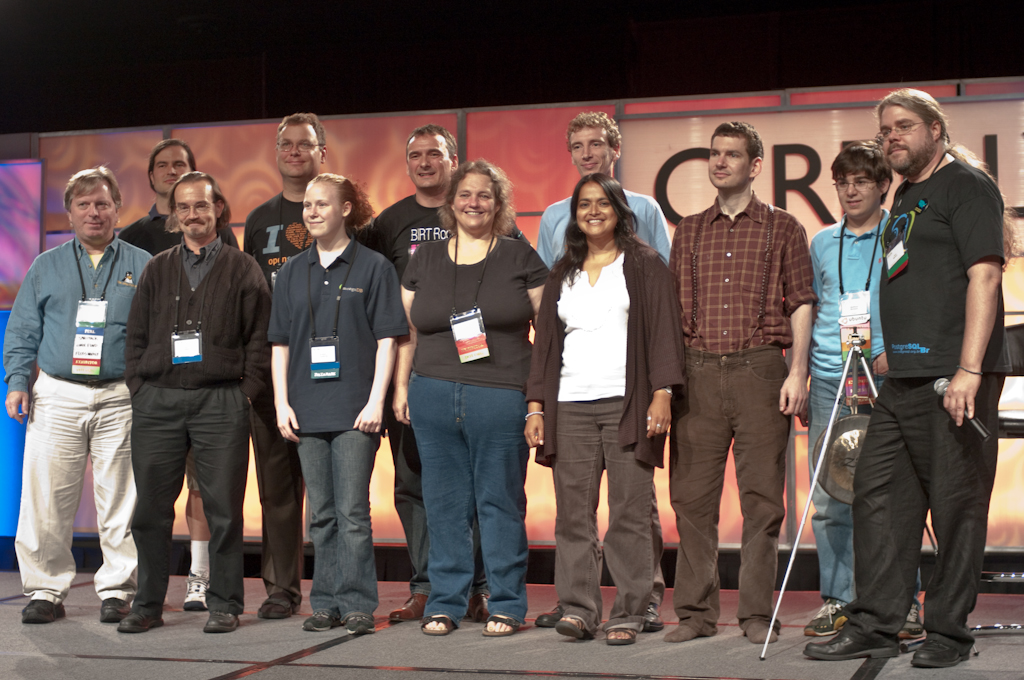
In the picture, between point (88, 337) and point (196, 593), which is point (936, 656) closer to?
point (196, 593)

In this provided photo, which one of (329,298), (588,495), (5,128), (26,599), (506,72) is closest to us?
Result: (588,495)

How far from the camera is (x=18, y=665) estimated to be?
10.3 ft

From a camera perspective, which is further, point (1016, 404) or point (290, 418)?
point (1016, 404)

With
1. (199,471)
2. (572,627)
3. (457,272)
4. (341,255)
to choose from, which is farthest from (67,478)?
(572,627)

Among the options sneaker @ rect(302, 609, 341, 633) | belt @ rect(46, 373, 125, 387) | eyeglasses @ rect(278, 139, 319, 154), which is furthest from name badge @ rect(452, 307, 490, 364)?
belt @ rect(46, 373, 125, 387)

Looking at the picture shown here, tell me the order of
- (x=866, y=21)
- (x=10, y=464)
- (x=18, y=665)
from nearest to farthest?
(x=18, y=665) < (x=10, y=464) < (x=866, y=21)

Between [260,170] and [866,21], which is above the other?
[866,21]

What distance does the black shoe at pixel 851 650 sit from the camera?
3.01 m

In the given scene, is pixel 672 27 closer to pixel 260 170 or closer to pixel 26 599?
pixel 260 170

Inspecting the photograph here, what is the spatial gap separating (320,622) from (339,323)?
1.07m

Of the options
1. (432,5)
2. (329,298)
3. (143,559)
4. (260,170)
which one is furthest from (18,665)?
(432,5)

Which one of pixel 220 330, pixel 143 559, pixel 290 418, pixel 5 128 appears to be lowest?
pixel 143 559

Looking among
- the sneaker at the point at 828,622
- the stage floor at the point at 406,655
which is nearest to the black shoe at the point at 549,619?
the stage floor at the point at 406,655

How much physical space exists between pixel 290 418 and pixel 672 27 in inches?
198
